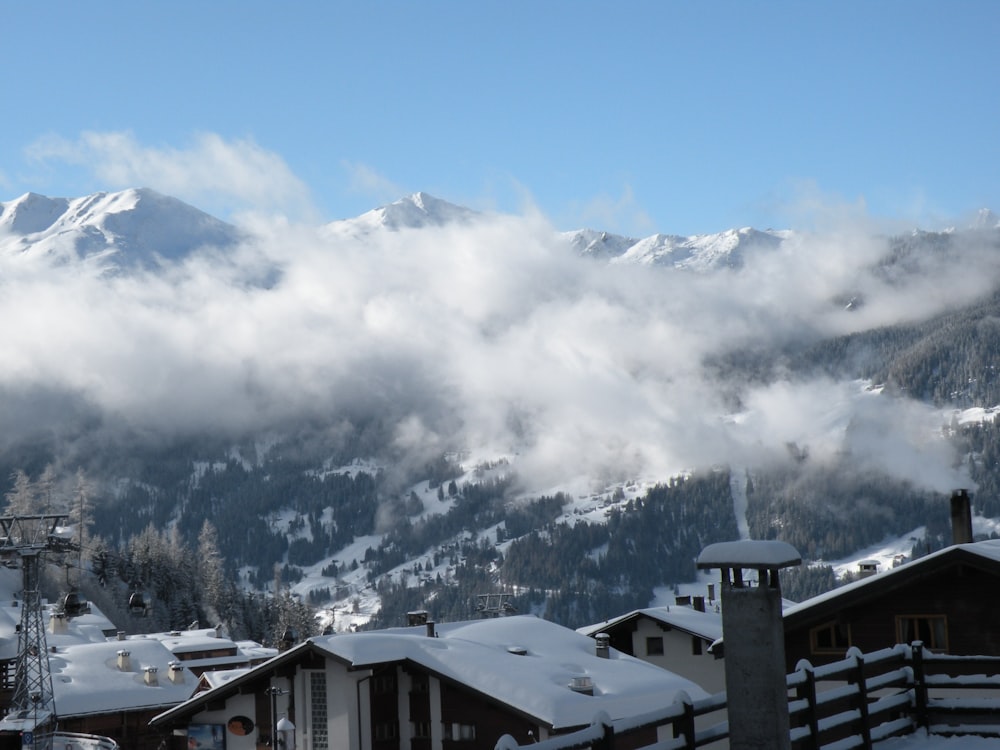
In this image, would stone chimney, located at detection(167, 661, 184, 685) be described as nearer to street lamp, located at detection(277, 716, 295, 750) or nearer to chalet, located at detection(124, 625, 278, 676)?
chalet, located at detection(124, 625, 278, 676)

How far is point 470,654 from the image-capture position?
40156 mm

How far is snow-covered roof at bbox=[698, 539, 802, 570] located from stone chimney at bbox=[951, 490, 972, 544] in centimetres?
2254

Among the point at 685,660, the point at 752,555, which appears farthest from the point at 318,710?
the point at 752,555

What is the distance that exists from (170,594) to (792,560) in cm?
15619

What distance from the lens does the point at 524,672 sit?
39375 millimetres

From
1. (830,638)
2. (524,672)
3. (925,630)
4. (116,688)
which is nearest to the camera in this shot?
(925,630)

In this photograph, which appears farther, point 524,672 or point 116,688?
point 116,688

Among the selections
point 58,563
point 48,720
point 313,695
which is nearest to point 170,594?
point 58,563

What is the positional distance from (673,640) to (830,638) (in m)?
28.3

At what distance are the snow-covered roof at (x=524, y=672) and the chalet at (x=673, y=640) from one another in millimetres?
10267

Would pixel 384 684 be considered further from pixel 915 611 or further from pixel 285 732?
pixel 915 611

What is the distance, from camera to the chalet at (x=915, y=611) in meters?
27.3

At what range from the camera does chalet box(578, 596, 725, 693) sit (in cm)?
5638

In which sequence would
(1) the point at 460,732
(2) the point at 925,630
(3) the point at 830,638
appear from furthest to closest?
1. (1) the point at 460,732
2. (3) the point at 830,638
3. (2) the point at 925,630
